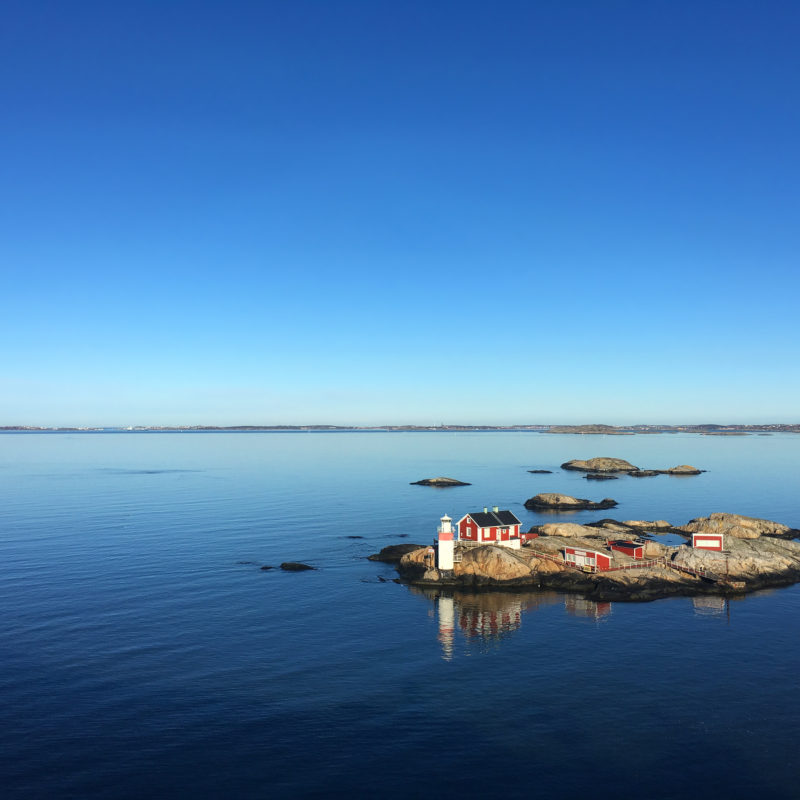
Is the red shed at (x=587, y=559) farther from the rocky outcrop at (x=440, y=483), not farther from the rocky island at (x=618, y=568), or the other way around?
the rocky outcrop at (x=440, y=483)

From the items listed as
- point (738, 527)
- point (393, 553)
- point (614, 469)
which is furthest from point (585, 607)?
point (614, 469)

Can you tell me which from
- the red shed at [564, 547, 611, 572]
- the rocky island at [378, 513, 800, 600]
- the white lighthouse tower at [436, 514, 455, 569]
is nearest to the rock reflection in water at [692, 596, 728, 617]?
the rocky island at [378, 513, 800, 600]

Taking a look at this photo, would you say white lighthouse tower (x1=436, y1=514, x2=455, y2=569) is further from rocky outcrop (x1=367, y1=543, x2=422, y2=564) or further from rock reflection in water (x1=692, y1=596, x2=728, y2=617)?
rock reflection in water (x1=692, y1=596, x2=728, y2=617)

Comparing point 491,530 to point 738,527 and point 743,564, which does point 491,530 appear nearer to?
point 743,564

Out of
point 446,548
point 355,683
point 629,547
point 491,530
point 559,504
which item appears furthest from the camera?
point 559,504

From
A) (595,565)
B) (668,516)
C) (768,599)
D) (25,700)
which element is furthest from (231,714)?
(668,516)

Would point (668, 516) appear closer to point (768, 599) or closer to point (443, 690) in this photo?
point (768, 599)
